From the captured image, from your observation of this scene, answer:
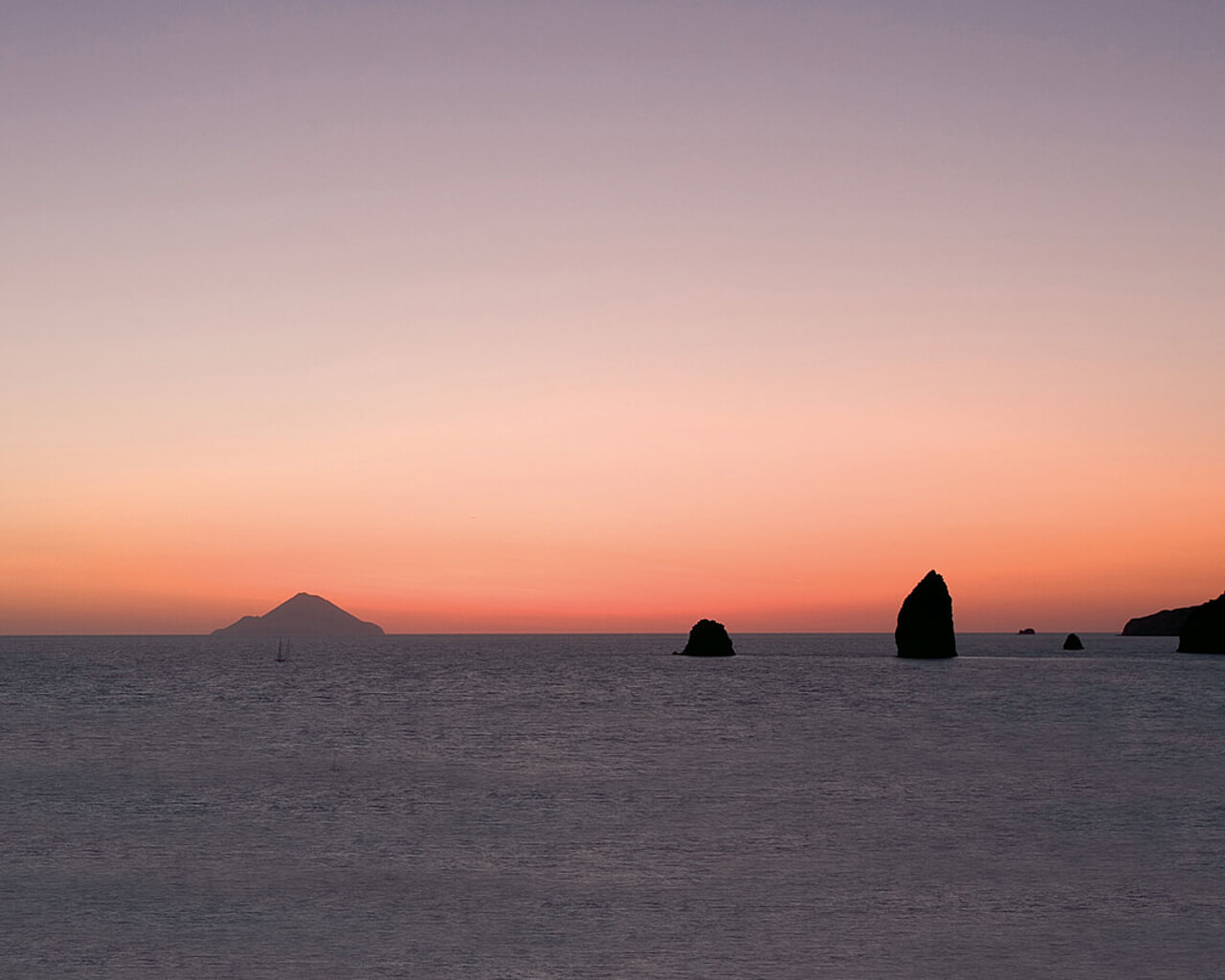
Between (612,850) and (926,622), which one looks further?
(926,622)

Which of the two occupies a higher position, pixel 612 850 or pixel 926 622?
pixel 926 622

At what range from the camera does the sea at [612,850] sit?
17.5m

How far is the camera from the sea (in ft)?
57.4

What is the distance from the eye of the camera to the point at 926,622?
176750mm

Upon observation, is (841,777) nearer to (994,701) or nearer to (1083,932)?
(1083,932)

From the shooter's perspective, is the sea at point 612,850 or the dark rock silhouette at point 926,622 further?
the dark rock silhouette at point 926,622

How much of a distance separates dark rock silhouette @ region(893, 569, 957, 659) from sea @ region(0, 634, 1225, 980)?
346ft

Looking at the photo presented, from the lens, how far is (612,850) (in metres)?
27.0

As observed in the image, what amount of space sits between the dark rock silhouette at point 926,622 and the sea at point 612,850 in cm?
10536

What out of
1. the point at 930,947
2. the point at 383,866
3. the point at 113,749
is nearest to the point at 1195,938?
the point at 930,947

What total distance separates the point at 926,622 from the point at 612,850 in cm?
15841

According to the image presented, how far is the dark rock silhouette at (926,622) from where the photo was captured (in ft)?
565

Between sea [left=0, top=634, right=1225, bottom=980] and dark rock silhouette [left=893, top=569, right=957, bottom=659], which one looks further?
dark rock silhouette [left=893, top=569, right=957, bottom=659]

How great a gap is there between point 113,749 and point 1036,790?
41.7 metres
